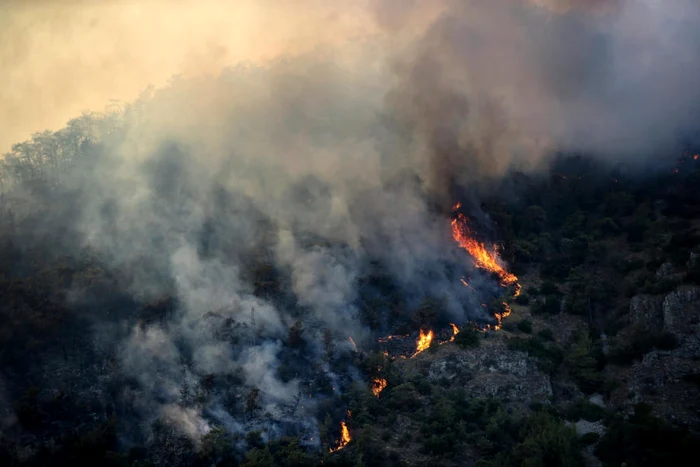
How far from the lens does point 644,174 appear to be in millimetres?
92938

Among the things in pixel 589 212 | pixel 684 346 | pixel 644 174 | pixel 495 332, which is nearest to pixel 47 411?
pixel 495 332

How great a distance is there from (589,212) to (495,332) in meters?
29.0

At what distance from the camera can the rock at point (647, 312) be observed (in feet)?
214

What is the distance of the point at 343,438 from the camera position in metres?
58.5

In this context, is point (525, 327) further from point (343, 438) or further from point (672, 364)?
point (343, 438)

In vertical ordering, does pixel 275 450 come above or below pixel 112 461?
above

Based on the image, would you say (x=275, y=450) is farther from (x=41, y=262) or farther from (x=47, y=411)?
(x=41, y=262)

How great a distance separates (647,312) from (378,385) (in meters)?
27.1

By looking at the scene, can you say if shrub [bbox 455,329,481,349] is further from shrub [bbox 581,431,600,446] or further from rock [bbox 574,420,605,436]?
shrub [bbox 581,431,600,446]

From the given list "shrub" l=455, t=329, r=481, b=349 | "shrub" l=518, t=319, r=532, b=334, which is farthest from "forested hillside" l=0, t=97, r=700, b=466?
"shrub" l=518, t=319, r=532, b=334

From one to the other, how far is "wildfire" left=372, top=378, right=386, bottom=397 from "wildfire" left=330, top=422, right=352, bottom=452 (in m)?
5.13

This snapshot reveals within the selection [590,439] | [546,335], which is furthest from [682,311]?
[590,439]

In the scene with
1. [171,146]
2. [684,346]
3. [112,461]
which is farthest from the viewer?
[171,146]

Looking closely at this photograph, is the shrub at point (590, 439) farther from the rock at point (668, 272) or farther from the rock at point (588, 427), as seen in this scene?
the rock at point (668, 272)
